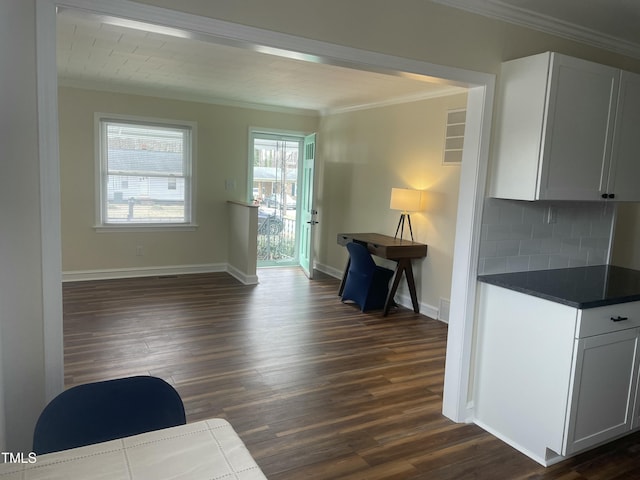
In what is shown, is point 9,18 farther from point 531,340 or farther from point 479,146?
point 531,340

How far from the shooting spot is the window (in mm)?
5941

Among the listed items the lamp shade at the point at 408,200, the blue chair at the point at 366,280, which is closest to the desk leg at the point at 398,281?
the blue chair at the point at 366,280

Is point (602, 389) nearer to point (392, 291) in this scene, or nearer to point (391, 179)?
point (392, 291)

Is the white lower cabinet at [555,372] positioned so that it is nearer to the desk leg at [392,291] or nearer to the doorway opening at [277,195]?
the desk leg at [392,291]

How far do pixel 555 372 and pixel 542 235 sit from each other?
3.13 ft

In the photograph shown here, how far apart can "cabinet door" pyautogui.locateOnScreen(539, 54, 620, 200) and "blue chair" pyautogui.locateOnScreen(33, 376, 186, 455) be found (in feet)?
6.99

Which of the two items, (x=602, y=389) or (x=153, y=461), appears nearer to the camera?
(x=153, y=461)

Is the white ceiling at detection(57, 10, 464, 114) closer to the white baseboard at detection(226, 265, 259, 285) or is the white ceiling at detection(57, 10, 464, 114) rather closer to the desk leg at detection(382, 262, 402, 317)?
the desk leg at detection(382, 262, 402, 317)

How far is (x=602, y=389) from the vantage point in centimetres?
247

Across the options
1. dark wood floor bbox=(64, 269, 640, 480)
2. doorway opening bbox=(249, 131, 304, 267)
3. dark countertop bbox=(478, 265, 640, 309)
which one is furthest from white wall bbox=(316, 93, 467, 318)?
dark countertop bbox=(478, 265, 640, 309)

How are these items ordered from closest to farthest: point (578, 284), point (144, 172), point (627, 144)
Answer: point (578, 284) → point (627, 144) → point (144, 172)

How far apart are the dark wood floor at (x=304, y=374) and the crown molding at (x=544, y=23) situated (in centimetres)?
239

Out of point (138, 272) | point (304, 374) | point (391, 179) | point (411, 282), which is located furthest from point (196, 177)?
point (304, 374)

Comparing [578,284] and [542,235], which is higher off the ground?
[542,235]
